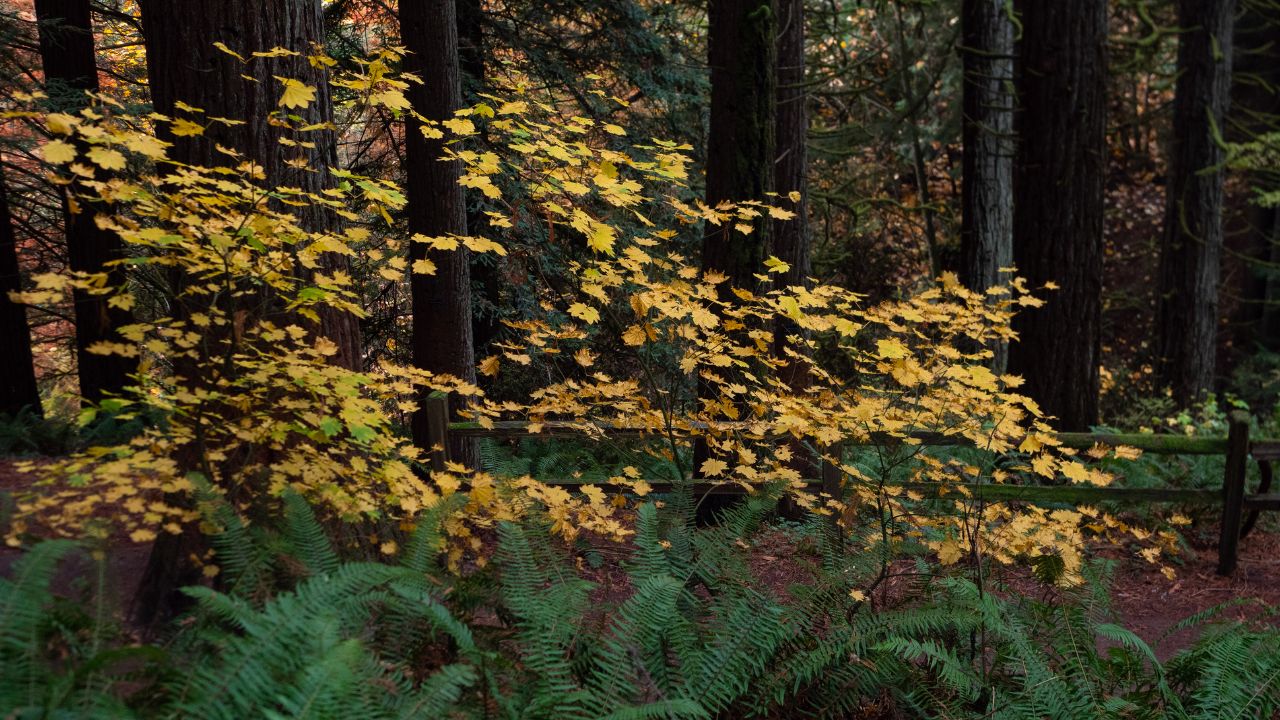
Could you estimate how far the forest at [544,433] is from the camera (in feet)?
9.22

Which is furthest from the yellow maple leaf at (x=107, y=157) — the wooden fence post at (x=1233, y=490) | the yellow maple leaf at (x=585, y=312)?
the wooden fence post at (x=1233, y=490)

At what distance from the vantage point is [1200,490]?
6.66 m

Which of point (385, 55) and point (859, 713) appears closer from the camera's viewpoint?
point (859, 713)

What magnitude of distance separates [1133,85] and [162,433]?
65.9 ft

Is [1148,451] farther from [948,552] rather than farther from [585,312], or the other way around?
[585,312]

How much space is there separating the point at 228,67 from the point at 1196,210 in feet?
43.4

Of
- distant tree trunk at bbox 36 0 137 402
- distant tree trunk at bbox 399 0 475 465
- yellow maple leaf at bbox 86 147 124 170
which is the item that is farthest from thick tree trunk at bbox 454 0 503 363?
yellow maple leaf at bbox 86 147 124 170

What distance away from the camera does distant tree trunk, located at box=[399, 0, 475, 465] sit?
683cm

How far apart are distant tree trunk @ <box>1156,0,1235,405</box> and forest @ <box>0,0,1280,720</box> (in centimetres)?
450

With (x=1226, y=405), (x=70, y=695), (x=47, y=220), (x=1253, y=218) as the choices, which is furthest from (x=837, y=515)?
(x=1253, y=218)

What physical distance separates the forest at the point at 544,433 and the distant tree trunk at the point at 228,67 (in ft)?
0.05

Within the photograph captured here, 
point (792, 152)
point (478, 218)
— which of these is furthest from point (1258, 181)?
point (478, 218)

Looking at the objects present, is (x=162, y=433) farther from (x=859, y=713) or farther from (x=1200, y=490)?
(x=1200, y=490)

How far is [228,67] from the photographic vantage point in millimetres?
3793
